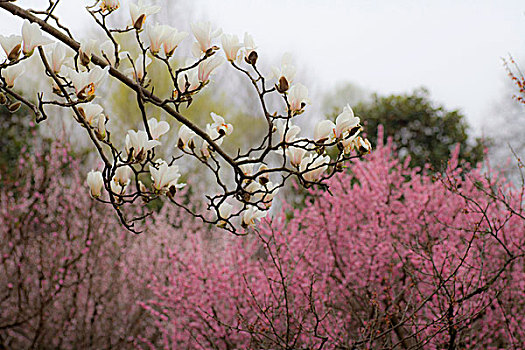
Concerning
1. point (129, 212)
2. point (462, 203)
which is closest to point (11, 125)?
point (129, 212)

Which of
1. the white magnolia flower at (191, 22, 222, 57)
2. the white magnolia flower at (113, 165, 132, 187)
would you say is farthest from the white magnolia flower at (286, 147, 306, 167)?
the white magnolia flower at (113, 165, 132, 187)

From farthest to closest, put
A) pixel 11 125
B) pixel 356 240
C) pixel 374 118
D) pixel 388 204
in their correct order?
pixel 374 118 → pixel 11 125 → pixel 388 204 → pixel 356 240

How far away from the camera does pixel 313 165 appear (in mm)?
1263

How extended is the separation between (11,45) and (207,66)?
0.41 metres

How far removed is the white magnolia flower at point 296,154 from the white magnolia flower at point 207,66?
27 cm

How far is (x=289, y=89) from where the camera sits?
1.15 meters

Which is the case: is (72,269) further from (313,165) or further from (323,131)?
(323,131)

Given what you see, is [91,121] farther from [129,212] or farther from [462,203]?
[129,212]

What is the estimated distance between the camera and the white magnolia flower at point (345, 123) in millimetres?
1145

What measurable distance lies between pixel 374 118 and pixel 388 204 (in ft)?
12.8

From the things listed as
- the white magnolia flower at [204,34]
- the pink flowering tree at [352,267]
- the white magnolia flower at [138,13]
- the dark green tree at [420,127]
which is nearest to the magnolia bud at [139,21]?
the white magnolia flower at [138,13]

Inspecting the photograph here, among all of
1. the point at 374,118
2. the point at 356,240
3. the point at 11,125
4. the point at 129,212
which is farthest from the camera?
the point at 374,118

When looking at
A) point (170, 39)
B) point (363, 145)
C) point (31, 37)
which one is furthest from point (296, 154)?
point (31, 37)

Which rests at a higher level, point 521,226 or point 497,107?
point 497,107
